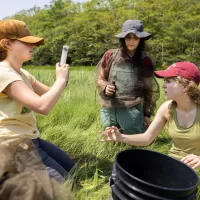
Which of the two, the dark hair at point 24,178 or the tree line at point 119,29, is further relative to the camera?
the tree line at point 119,29

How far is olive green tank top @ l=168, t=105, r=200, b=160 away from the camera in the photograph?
197 cm

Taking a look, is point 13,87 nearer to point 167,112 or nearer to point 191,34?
point 167,112

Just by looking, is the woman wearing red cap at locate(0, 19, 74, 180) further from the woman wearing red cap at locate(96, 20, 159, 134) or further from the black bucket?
the woman wearing red cap at locate(96, 20, 159, 134)

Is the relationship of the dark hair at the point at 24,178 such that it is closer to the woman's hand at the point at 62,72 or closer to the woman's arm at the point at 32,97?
the woman's arm at the point at 32,97

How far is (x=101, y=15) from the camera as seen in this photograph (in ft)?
89.9

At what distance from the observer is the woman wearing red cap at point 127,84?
3020 millimetres

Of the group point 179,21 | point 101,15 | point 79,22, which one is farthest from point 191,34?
point 79,22

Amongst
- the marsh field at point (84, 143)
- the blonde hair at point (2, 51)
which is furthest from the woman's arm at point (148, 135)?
the blonde hair at point (2, 51)

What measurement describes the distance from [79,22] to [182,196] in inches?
1096

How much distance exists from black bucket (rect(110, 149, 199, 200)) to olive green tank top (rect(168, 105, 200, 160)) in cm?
47

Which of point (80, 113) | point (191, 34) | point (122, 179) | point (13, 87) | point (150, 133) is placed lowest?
point (191, 34)

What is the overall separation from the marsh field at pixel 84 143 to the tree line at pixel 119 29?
→ 725 inches

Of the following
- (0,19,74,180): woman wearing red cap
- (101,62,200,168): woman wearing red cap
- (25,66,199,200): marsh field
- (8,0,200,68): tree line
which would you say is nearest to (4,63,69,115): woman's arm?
(0,19,74,180): woman wearing red cap

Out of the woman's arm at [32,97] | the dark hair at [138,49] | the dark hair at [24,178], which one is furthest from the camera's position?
the dark hair at [138,49]
